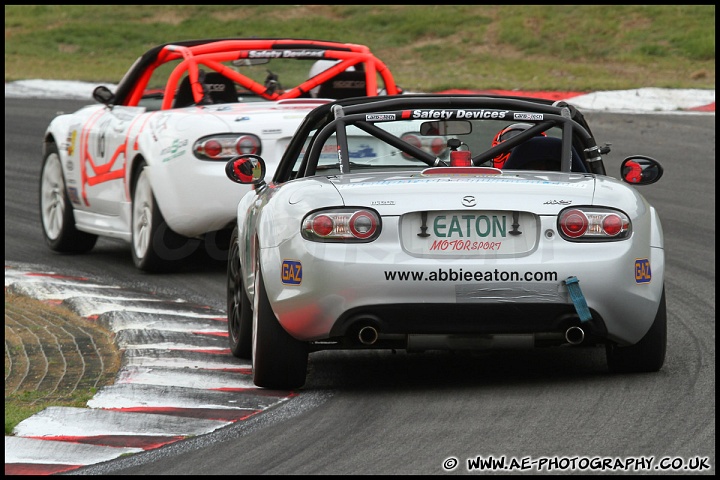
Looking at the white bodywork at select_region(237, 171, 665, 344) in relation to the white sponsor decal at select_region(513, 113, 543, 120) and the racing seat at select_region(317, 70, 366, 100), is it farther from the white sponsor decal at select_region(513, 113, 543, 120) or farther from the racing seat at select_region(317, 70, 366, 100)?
the racing seat at select_region(317, 70, 366, 100)

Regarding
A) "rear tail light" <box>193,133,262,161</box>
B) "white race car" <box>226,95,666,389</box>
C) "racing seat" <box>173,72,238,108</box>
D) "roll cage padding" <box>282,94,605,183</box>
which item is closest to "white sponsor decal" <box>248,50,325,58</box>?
"racing seat" <box>173,72,238,108</box>

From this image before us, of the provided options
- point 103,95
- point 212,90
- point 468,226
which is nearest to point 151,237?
point 212,90

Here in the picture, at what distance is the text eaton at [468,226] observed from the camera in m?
5.85

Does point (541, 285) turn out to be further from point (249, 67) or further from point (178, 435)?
point (249, 67)

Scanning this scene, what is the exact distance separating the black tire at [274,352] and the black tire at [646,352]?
1331mm

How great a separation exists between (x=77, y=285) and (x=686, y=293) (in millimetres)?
4033

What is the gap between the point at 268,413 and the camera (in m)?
5.82

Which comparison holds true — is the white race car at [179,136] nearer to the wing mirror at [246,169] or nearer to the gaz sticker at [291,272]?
the wing mirror at [246,169]

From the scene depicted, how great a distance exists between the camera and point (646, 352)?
624 cm

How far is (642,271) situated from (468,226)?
76cm


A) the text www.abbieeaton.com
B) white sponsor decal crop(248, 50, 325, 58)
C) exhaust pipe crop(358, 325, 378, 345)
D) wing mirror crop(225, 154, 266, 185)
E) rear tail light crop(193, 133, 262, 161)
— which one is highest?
white sponsor decal crop(248, 50, 325, 58)

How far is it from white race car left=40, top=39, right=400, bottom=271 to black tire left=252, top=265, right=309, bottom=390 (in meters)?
3.36

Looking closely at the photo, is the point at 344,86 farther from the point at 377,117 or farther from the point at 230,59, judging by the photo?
the point at 377,117

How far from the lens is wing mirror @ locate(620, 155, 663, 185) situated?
673cm
